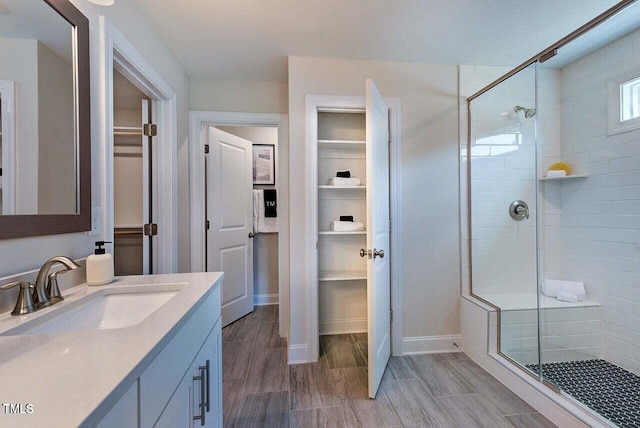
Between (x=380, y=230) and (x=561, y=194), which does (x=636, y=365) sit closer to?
(x=561, y=194)

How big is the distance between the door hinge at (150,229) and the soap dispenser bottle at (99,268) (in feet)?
2.71

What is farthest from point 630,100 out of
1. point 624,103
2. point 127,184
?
point 127,184

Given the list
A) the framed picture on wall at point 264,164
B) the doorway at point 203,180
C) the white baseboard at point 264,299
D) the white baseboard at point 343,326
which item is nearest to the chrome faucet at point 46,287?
the doorway at point 203,180

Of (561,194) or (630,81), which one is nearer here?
(630,81)

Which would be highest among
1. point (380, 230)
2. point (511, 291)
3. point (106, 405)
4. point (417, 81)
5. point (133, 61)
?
point (417, 81)

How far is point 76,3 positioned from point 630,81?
3191 millimetres

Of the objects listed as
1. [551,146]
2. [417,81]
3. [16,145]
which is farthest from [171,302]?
[551,146]

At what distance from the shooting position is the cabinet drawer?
559 mm

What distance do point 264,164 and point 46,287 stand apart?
8.16 ft

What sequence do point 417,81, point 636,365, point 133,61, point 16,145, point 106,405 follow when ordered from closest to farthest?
point 106,405 < point 16,145 < point 133,61 < point 636,365 < point 417,81

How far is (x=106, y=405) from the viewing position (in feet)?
1.33

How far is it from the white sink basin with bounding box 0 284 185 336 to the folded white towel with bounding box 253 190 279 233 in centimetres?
209

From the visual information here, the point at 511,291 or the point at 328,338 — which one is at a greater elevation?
the point at 511,291

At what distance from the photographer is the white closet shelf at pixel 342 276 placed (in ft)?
7.11
